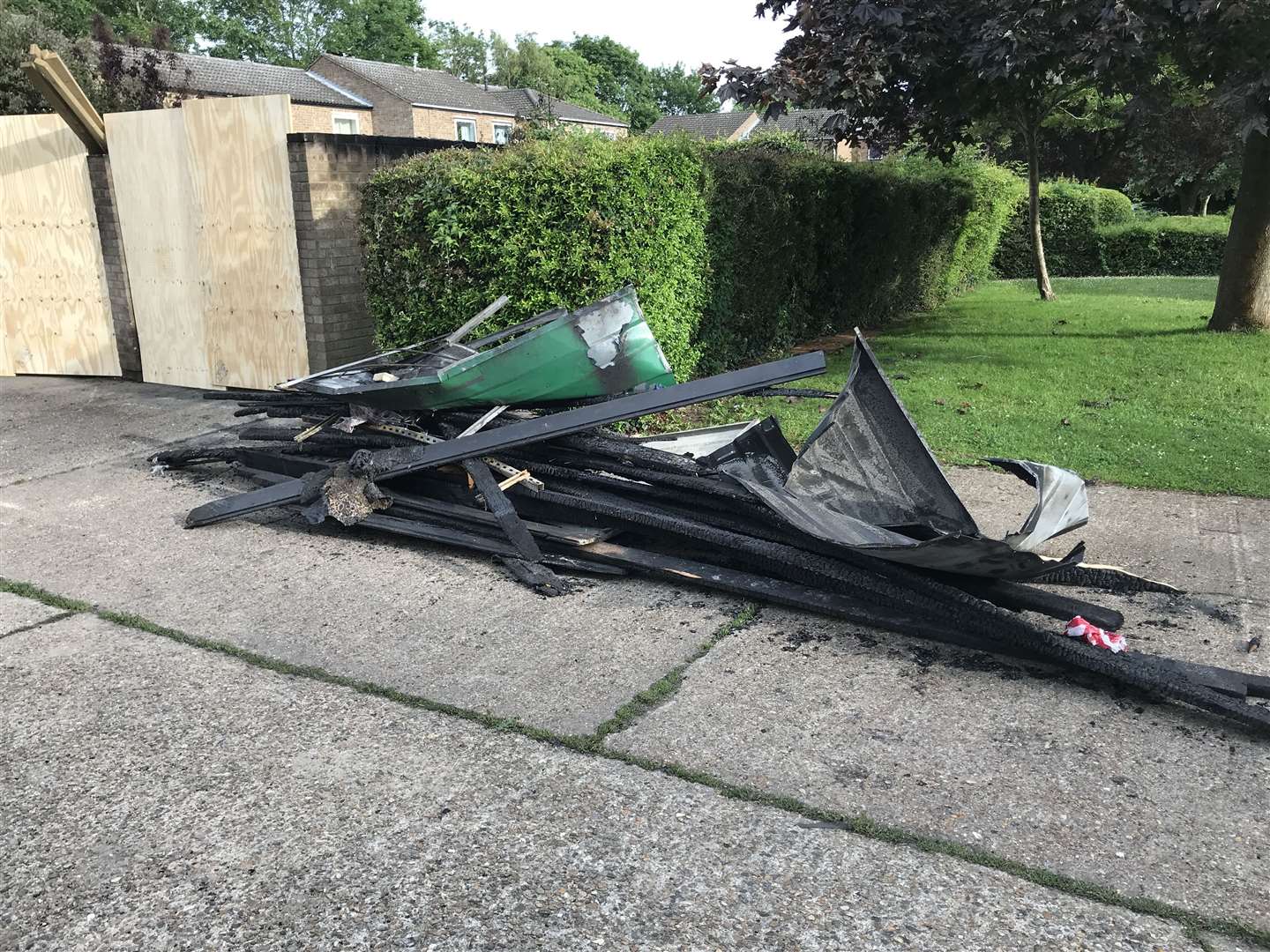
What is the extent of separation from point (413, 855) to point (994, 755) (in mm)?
1899

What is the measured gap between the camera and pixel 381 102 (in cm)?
5062

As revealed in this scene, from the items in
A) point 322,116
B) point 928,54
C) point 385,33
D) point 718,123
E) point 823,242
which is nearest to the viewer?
point 928,54

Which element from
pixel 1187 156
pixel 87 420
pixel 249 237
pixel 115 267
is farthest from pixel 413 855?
pixel 1187 156

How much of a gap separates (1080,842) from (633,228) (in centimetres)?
573

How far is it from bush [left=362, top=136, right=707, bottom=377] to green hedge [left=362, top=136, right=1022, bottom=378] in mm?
10

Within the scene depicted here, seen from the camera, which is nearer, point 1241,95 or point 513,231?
point 513,231

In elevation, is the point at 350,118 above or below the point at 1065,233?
above

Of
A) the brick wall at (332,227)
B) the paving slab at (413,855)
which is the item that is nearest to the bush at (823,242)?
the brick wall at (332,227)

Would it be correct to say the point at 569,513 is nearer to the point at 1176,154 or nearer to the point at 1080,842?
the point at 1080,842

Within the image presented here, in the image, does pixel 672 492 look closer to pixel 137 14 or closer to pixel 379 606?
pixel 379 606

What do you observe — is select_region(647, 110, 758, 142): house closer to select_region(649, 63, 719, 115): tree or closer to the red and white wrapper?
select_region(649, 63, 719, 115): tree

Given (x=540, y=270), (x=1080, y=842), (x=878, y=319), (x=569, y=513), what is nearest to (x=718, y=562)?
(x=569, y=513)

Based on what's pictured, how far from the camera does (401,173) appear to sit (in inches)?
285

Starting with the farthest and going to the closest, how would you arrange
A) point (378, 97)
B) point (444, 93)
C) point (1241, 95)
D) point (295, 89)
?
point (444, 93) → point (378, 97) → point (295, 89) → point (1241, 95)
